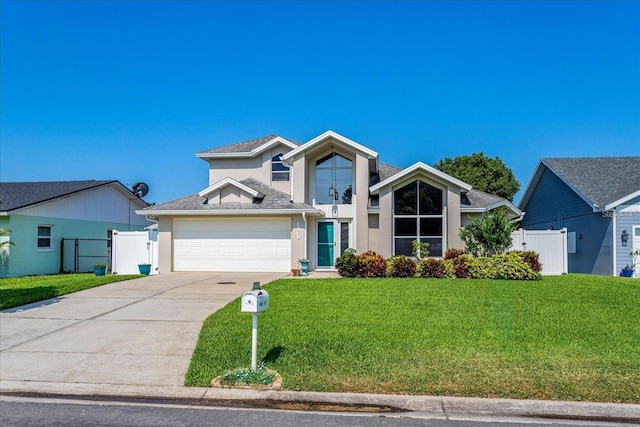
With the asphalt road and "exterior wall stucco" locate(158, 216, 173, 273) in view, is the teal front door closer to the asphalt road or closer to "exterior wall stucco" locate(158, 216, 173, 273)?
"exterior wall stucco" locate(158, 216, 173, 273)

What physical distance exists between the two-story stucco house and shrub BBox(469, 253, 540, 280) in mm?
2127

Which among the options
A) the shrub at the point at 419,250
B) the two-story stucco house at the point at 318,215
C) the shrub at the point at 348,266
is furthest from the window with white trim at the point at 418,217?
the shrub at the point at 348,266

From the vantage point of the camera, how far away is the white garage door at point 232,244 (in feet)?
63.9

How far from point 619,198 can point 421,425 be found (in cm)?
1848

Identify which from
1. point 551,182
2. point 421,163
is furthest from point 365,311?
point 551,182

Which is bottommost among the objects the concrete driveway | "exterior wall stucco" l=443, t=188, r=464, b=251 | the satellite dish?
the concrete driveway

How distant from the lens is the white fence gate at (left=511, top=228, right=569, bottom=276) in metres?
18.9

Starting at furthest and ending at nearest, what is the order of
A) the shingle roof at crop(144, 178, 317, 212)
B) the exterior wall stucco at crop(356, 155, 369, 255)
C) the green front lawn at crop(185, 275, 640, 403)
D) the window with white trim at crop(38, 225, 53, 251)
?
the window with white trim at crop(38, 225, 53, 251) < the exterior wall stucco at crop(356, 155, 369, 255) < the shingle roof at crop(144, 178, 317, 212) < the green front lawn at crop(185, 275, 640, 403)

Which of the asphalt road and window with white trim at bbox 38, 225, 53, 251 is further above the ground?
window with white trim at bbox 38, 225, 53, 251

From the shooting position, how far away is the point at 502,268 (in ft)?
53.8

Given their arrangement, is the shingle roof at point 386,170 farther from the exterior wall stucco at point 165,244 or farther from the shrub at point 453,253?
the exterior wall stucco at point 165,244

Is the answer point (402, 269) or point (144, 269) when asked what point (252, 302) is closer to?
point (402, 269)

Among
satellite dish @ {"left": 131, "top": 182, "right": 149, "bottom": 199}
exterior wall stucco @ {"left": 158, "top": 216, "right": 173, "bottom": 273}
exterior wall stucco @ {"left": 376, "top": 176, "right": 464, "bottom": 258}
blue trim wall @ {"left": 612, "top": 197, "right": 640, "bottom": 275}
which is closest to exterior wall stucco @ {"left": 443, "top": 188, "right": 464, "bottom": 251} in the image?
exterior wall stucco @ {"left": 376, "top": 176, "right": 464, "bottom": 258}

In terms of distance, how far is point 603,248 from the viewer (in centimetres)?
2027
